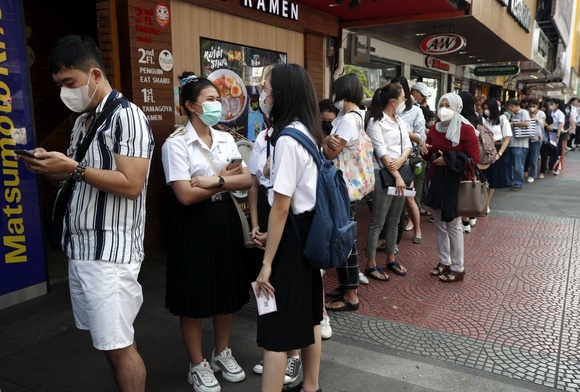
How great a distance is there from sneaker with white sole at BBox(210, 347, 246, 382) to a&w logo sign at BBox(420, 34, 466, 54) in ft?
28.7

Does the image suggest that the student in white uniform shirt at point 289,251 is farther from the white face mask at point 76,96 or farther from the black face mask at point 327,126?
the black face mask at point 327,126

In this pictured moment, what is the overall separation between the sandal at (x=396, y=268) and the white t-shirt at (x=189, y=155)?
9.31ft

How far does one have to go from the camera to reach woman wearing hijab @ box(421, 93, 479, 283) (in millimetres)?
4668

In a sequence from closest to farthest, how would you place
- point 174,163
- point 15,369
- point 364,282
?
point 174,163, point 15,369, point 364,282

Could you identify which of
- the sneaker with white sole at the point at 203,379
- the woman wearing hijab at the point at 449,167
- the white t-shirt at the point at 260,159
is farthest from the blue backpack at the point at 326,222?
the woman wearing hijab at the point at 449,167

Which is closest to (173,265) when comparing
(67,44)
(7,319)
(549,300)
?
(67,44)

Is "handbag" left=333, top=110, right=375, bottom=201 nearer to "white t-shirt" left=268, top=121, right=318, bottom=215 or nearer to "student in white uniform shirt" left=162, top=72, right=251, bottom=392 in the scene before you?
"student in white uniform shirt" left=162, top=72, right=251, bottom=392

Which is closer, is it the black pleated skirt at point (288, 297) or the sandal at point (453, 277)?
the black pleated skirt at point (288, 297)

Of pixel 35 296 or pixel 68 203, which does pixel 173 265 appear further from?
pixel 35 296

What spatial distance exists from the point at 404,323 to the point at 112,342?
2570 millimetres

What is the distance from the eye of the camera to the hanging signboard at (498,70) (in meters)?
16.1

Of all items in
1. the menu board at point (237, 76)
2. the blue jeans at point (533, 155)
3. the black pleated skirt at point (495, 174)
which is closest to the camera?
the menu board at point (237, 76)

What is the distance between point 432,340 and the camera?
371cm

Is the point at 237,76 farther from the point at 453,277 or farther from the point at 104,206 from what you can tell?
the point at 104,206
